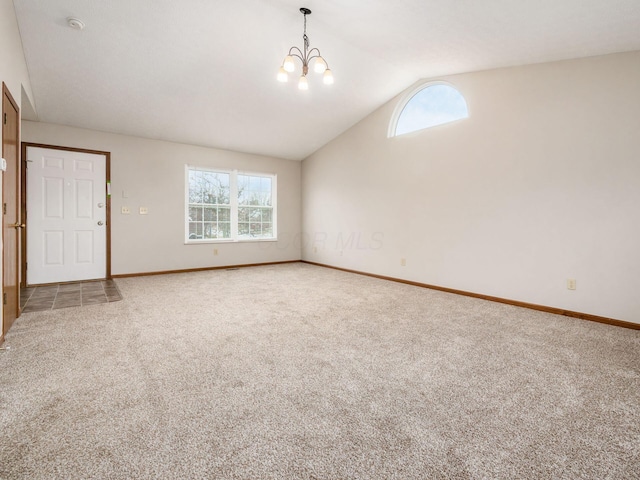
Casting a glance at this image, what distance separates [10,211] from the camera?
269 centimetres

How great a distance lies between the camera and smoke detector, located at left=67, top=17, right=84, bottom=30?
2838 mm

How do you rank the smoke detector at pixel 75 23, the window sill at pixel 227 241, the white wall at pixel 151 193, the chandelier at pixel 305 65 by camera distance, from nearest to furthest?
the smoke detector at pixel 75 23, the chandelier at pixel 305 65, the white wall at pixel 151 193, the window sill at pixel 227 241

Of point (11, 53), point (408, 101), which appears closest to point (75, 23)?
point (11, 53)

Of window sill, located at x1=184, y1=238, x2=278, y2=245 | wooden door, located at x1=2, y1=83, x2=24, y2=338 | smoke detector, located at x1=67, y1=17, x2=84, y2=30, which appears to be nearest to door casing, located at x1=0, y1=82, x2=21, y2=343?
wooden door, located at x1=2, y1=83, x2=24, y2=338

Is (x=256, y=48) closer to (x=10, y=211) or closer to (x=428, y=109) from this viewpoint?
(x=428, y=109)

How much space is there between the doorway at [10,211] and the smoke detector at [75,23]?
2.94 feet

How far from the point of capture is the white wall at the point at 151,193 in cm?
483

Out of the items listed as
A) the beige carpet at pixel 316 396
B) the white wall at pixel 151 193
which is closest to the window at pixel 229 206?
the white wall at pixel 151 193

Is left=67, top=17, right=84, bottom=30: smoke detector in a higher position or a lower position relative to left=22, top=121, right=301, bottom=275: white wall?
higher

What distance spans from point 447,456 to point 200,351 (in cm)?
172

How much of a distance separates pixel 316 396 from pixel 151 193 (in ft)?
16.3

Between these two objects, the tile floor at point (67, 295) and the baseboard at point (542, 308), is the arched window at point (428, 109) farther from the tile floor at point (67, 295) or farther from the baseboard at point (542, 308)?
the tile floor at point (67, 295)

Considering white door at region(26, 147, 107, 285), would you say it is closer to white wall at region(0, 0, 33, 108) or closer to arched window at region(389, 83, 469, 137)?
white wall at region(0, 0, 33, 108)

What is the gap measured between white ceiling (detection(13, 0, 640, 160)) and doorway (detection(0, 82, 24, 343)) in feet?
3.15
